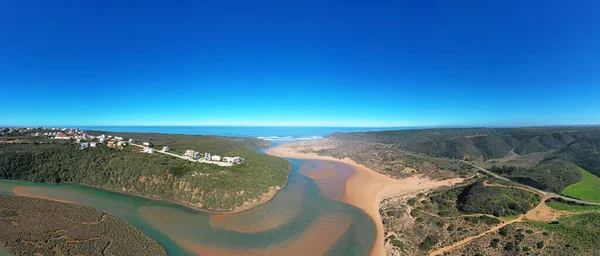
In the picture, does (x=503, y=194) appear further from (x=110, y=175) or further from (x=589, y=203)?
(x=110, y=175)

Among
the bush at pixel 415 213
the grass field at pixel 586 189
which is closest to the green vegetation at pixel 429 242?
the bush at pixel 415 213

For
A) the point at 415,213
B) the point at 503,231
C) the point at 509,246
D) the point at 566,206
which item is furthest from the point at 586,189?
the point at 415,213

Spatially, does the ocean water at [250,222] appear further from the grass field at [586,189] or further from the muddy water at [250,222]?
the grass field at [586,189]

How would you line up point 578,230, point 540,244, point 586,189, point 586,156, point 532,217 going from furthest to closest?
point 586,156 → point 586,189 → point 532,217 → point 578,230 → point 540,244

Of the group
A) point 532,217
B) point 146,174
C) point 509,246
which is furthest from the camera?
point 146,174

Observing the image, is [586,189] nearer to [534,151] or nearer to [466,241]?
[466,241]

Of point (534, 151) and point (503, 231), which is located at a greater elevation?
point (534, 151)

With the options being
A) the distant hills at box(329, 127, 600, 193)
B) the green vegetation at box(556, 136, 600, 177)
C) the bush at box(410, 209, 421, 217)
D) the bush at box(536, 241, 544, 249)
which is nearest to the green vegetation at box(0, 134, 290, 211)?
the bush at box(410, 209, 421, 217)
